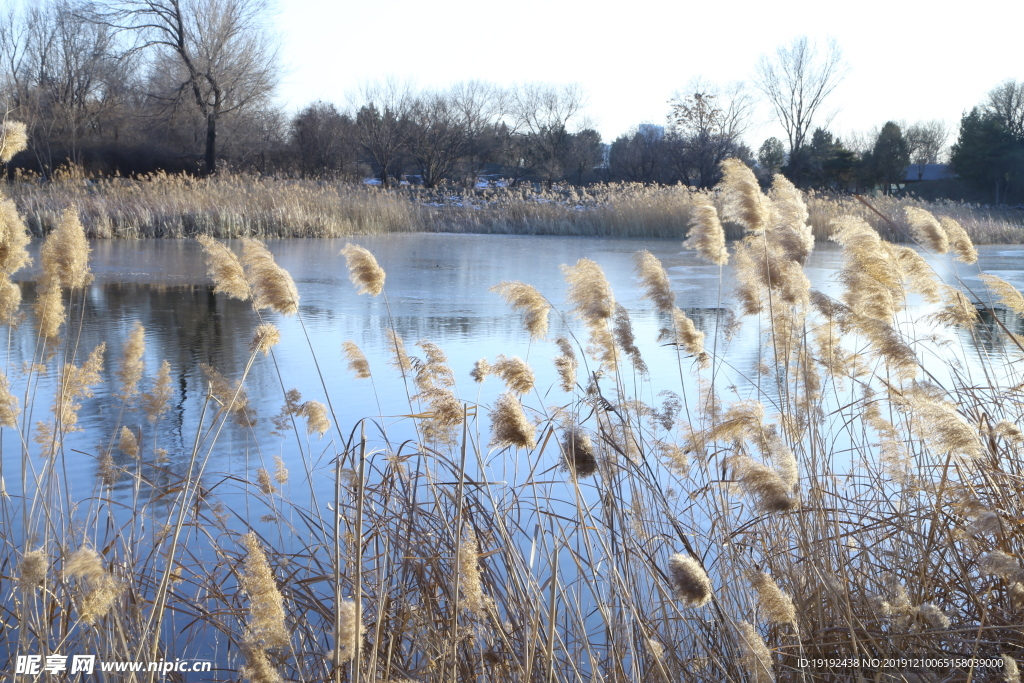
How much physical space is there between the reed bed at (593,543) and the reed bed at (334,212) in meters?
10.1

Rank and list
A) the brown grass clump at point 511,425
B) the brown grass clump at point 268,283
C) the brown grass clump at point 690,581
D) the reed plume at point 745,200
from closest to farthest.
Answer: the brown grass clump at point 690,581 < the brown grass clump at point 511,425 < the brown grass clump at point 268,283 < the reed plume at point 745,200

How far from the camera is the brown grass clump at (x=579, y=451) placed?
1.94m

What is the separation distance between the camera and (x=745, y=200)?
251 centimetres

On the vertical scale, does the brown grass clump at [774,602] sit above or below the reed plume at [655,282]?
below

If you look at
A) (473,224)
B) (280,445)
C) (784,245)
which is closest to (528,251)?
(473,224)

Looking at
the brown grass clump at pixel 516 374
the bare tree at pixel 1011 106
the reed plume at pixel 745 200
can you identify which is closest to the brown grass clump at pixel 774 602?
the brown grass clump at pixel 516 374

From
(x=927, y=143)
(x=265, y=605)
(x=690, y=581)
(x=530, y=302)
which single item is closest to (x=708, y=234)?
(x=530, y=302)

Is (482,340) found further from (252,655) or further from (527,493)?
(252,655)

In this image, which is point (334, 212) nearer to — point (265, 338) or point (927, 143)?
point (265, 338)

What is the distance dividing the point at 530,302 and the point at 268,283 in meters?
0.85

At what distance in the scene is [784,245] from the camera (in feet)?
8.29

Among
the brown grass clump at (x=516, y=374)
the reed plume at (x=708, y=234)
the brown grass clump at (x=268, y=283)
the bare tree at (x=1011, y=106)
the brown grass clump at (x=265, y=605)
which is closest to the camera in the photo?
the brown grass clump at (x=265, y=605)

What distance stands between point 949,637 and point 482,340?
176 inches

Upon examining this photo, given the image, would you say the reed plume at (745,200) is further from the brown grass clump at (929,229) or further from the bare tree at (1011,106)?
the bare tree at (1011,106)
